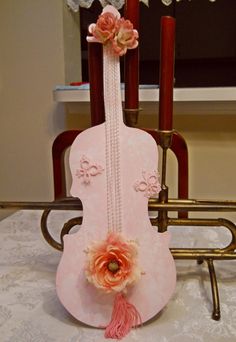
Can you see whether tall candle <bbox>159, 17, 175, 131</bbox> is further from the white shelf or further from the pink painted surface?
the white shelf

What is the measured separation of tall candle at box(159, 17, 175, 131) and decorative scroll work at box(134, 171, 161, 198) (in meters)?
0.08

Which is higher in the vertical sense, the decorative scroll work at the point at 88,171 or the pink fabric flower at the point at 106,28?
the pink fabric flower at the point at 106,28

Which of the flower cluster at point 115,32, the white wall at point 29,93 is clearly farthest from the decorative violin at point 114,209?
the white wall at point 29,93

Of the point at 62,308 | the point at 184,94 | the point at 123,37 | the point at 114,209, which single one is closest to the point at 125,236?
the point at 114,209

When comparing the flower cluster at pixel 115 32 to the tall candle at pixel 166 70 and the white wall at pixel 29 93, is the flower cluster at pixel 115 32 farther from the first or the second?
the white wall at pixel 29 93

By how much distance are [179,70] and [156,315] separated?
297cm

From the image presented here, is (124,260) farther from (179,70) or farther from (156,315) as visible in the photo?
(179,70)

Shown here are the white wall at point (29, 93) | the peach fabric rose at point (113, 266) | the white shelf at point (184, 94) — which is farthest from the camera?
the white wall at point (29, 93)

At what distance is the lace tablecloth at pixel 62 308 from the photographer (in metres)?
0.50

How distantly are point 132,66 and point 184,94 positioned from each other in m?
0.87

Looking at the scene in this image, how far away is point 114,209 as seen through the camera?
1.71 feet

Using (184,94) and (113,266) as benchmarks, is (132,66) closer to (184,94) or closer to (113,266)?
(113,266)

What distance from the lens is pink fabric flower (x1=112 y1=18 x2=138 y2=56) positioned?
517mm

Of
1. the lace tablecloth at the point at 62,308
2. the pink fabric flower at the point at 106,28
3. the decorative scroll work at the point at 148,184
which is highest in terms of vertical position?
the pink fabric flower at the point at 106,28
